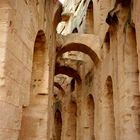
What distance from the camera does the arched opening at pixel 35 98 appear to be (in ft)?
23.1

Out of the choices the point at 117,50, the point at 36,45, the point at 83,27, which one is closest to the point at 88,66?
the point at 83,27

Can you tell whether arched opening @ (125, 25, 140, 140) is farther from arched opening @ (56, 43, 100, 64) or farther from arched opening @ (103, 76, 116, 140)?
arched opening @ (56, 43, 100, 64)

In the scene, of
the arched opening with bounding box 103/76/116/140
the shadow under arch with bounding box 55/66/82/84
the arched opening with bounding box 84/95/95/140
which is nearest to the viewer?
the arched opening with bounding box 103/76/116/140

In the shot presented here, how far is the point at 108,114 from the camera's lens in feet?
32.9

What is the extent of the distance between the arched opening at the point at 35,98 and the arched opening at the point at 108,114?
9.52ft

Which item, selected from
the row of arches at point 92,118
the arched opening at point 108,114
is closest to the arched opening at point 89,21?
the row of arches at point 92,118

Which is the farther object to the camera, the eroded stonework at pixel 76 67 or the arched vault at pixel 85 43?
the arched vault at pixel 85 43

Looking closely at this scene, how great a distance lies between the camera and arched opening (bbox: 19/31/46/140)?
7.04 meters

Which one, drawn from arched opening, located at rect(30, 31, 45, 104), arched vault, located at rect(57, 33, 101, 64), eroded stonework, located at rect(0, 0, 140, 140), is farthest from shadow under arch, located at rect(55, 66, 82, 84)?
arched opening, located at rect(30, 31, 45, 104)

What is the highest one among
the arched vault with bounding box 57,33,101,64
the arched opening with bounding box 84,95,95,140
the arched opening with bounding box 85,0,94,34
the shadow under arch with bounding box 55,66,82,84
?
the arched opening with bounding box 85,0,94,34

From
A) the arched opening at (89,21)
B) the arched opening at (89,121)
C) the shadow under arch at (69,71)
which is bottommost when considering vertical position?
the arched opening at (89,121)

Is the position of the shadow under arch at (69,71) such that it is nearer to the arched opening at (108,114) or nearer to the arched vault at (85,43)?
the arched vault at (85,43)

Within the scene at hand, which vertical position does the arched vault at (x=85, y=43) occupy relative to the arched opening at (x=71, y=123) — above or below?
above

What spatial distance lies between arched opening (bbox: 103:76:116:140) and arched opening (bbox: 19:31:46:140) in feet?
9.52
